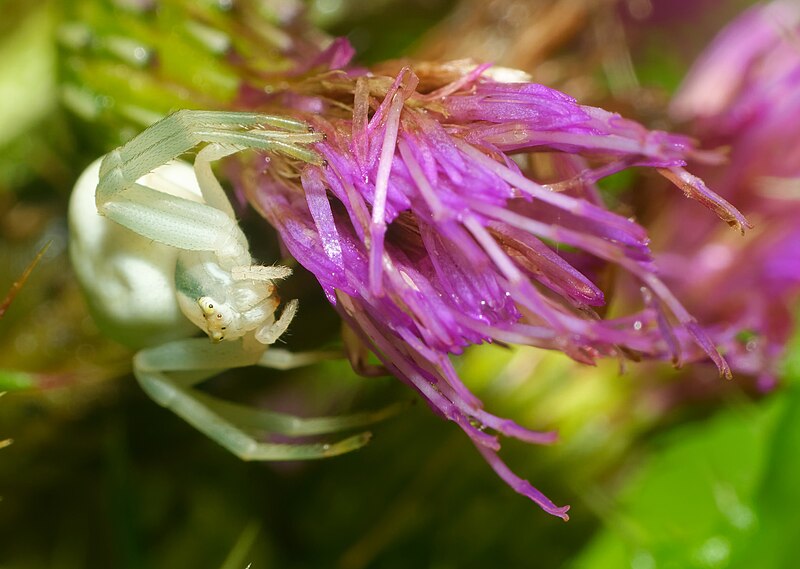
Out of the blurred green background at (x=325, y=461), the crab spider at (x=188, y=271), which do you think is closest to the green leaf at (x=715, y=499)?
the blurred green background at (x=325, y=461)

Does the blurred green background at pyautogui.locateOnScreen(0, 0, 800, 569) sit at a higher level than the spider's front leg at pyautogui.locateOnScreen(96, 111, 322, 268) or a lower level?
lower

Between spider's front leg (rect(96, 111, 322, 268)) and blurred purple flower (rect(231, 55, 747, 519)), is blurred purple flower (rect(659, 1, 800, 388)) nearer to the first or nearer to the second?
blurred purple flower (rect(231, 55, 747, 519))

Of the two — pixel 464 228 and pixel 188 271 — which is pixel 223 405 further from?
pixel 464 228

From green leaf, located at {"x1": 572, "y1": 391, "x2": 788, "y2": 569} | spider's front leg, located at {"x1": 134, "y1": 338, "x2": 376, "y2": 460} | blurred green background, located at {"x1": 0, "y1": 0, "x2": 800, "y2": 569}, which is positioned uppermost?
spider's front leg, located at {"x1": 134, "y1": 338, "x2": 376, "y2": 460}

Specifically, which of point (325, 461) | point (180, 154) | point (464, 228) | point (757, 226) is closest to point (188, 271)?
point (180, 154)

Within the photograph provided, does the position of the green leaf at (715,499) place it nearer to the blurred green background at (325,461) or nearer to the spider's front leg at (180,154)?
the blurred green background at (325,461)

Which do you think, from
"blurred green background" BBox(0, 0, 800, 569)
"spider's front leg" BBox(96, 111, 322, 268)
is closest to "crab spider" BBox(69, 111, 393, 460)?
"spider's front leg" BBox(96, 111, 322, 268)

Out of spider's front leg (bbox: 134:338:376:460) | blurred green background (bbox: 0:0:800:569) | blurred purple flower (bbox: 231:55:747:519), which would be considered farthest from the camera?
blurred green background (bbox: 0:0:800:569)
